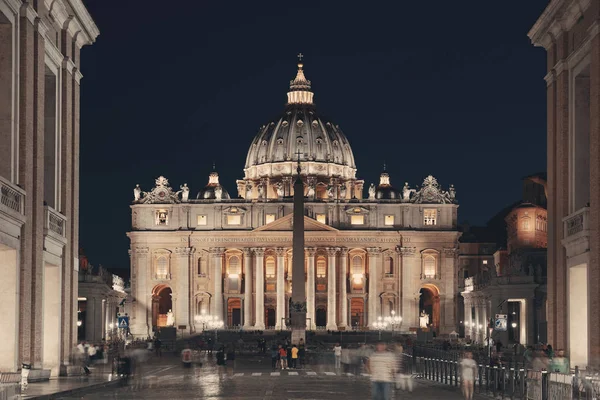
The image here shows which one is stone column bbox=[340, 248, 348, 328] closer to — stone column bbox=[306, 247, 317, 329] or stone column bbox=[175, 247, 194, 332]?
stone column bbox=[306, 247, 317, 329]

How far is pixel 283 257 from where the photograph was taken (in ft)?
575

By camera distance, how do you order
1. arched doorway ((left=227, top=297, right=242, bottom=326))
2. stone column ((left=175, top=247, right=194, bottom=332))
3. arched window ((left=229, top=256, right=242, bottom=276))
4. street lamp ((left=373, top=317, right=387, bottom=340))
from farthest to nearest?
1. arched doorway ((left=227, top=297, right=242, bottom=326))
2. arched window ((left=229, top=256, right=242, bottom=276))
3. stone column ((left=175, top=247, right=194, bottom=332))
4. street lamp ((left=373, top=317, right=387, bottom=340))

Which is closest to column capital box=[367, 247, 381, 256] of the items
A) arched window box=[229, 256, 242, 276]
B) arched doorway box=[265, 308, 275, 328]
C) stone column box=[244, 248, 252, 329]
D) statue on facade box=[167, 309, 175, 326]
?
arched doorway box=[265, 308, 275, 328]

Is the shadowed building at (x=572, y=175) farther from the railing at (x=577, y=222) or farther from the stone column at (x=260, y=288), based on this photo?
the stone column at (x=260, y=288)

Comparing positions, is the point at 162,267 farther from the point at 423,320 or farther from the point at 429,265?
the point at 429,265

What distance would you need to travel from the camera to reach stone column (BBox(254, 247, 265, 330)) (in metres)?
174

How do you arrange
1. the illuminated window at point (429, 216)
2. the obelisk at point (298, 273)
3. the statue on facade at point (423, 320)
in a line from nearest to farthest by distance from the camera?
the obelisk at point (298, 273)
the statue on facade at point (423, 320)
the illuminated window at point (429, 216)

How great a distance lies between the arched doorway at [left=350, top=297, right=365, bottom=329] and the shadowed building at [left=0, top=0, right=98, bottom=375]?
129 m

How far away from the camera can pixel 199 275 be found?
176m

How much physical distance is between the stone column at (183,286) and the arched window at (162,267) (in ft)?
6.09

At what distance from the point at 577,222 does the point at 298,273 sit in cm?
4926

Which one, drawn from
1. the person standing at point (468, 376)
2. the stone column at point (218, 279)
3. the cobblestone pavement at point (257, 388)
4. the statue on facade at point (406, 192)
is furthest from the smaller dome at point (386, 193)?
the person standing at point (468, 376)

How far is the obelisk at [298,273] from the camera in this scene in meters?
93.4

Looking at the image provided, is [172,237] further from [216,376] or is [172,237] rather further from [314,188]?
[216,376]
